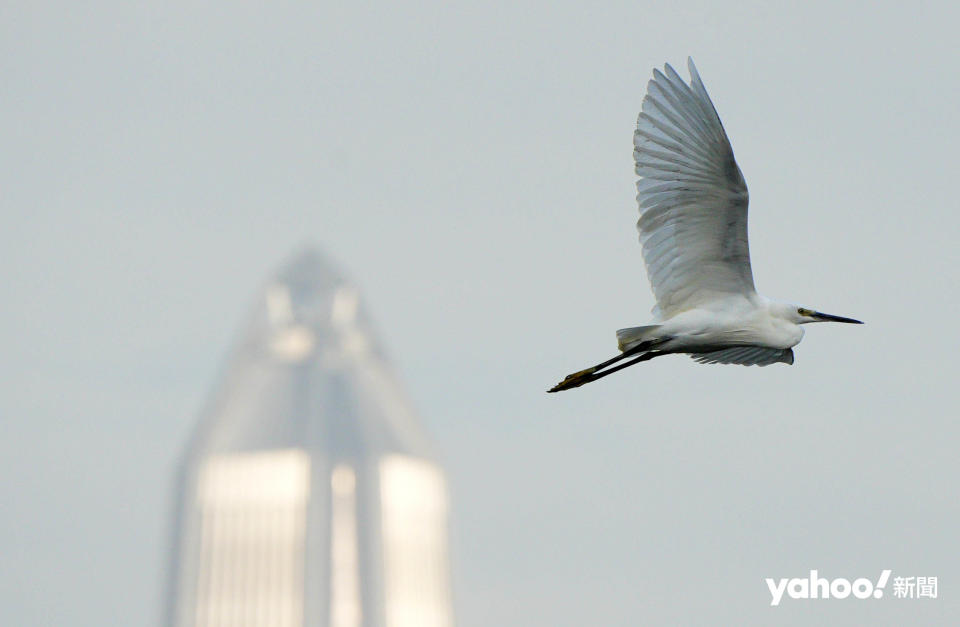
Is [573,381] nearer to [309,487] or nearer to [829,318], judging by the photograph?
[829,318]

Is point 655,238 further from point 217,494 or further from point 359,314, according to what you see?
point 359,314

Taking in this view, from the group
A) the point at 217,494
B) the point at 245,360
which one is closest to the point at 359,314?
the point at 245,360

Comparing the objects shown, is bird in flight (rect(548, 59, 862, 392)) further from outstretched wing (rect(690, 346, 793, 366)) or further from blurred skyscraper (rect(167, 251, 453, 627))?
blurred skyscraper (rect(167, 251, 453, 627))

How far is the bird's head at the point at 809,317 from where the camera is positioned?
A: 42.4 ft

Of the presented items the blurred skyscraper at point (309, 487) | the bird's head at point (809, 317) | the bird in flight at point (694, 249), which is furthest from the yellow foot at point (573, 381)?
the blurred skyscraper at point (309, 487)

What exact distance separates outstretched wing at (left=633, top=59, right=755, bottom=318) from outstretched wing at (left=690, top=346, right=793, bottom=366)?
85 centimetres

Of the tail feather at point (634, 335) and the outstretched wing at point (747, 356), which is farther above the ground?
the outstretched wing at point (747, 356)

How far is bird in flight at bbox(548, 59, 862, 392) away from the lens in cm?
1122

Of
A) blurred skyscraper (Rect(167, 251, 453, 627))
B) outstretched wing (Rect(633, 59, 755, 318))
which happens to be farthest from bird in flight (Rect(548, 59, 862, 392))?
blurred skyscraper (Rect(167, 251, 453, 627))

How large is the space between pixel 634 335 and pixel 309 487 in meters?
50.2

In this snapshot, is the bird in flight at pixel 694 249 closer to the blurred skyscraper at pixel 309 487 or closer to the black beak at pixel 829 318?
the black beak at pixel 829 318

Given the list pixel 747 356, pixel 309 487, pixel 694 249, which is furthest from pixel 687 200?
pixel 309 487

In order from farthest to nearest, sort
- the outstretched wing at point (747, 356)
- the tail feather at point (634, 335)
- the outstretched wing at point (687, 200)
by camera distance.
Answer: the outstretched wing at point (747, 356) < the tail feather at point (634, 335) < the outstretched wing at point (687, 200)

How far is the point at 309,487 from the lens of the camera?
61.7 m
